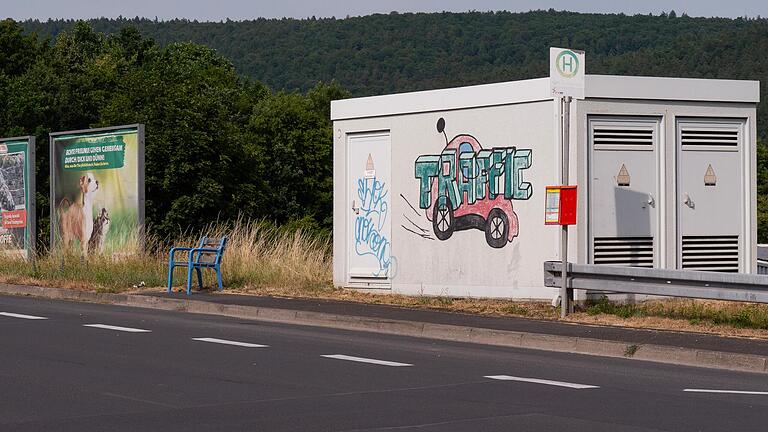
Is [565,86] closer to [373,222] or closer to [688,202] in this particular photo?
[688,202]

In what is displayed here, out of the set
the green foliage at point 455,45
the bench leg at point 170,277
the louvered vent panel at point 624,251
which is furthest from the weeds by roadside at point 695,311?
the green foliage at point 455,45

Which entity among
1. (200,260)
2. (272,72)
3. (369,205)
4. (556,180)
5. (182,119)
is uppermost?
(272,72)

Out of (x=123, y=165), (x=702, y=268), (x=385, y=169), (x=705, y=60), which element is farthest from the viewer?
(x=705, y=60)

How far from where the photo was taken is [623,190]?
1786cm

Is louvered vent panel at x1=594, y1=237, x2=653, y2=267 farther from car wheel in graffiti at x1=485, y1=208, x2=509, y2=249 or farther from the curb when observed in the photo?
the curb

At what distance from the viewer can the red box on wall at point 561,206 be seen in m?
15.9

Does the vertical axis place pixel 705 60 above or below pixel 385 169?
above

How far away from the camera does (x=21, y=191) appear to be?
92.0 ft

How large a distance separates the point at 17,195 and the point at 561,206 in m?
16.1

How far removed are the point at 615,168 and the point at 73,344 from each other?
817 cm

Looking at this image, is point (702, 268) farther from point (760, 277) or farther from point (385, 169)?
point (385, 169)

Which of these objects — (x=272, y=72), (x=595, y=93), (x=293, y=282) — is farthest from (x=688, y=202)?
(x=272, y=72)

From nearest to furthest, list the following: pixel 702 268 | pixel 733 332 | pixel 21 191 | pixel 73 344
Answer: pixel 73 344
pixel 733 332
pixel 702 268
pixel 21 191

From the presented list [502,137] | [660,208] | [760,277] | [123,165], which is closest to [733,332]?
[760,277]
